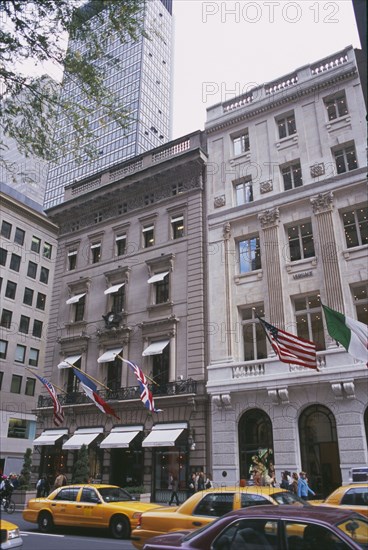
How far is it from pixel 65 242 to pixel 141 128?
81.7 metres

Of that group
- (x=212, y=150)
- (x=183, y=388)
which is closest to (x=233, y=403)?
(x=183, y=388)

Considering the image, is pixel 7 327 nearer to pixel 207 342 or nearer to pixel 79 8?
pixel 207 342

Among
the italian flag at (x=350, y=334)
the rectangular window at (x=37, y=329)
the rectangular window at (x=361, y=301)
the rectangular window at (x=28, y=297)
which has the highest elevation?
the rectangular window at (x=28, y=297)

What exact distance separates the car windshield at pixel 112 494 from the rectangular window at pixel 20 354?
36.1 meters

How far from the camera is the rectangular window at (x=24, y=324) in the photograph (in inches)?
1960

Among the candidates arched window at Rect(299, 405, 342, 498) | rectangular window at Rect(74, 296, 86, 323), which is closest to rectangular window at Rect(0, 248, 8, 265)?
rectangular window at Rect(74, 296, 86, 323)

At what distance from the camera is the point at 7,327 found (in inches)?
1895

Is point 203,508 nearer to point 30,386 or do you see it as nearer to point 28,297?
point 30,386

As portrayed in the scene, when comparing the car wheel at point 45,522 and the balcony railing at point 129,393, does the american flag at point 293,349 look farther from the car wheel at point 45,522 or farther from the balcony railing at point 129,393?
the car wheel at point 45,522

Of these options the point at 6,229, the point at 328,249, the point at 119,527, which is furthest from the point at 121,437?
the point at 6,229

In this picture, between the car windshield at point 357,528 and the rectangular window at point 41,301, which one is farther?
the rectangular window at point 41,301

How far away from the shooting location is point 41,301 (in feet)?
174

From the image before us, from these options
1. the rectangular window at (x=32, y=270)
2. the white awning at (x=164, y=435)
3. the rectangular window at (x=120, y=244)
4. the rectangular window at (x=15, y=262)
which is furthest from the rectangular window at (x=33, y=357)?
the white awning at (x=164, y=435)

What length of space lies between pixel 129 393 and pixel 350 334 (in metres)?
16.4
